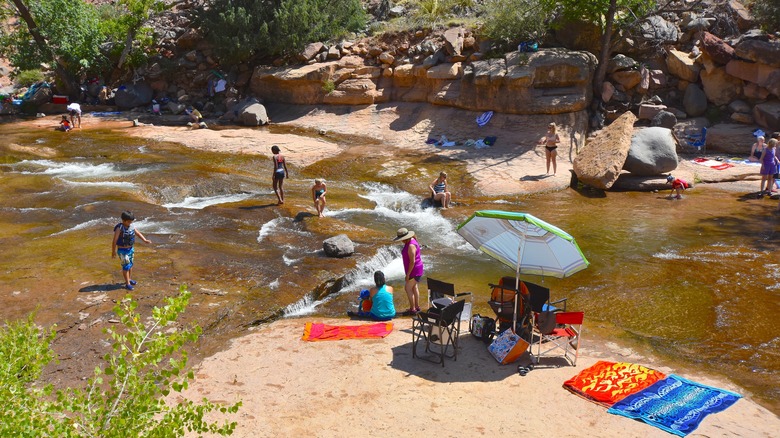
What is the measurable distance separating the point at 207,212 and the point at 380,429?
885cm

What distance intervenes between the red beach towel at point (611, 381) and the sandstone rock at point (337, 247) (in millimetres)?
5293

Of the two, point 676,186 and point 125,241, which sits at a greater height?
point 125,241

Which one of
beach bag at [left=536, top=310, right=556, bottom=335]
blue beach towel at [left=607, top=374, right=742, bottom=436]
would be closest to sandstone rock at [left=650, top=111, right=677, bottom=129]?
beach bag at [left=536, top=310, right=556, bottom=335]

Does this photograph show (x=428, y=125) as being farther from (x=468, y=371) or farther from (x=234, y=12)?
(x=468, y=371)

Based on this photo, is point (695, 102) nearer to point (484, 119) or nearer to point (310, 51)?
point (484, 119)

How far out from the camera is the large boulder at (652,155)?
17.6 m

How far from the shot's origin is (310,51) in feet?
84.0

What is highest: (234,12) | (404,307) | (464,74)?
(234,12)

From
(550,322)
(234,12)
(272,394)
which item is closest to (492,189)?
(550,322)

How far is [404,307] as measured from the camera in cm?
1071

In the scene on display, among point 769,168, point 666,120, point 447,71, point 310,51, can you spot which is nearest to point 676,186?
point 769,168

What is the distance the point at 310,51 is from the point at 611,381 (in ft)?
67.7

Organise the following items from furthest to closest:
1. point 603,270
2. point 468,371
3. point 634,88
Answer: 1. point 634,88
2. point 603,270
3. point 468,371

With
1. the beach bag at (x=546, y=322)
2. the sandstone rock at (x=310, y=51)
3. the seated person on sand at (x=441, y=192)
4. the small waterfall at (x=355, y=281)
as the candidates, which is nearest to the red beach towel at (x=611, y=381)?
the beach bag at (x=546, y=322)
